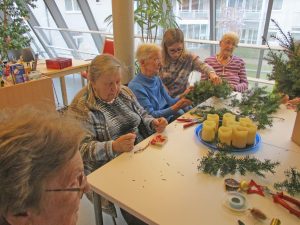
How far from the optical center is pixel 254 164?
1304 millimetres

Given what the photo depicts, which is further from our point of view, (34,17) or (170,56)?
(34,17)

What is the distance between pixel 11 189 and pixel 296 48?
1.47 m

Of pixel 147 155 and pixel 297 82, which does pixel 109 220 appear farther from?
pixel 297 82

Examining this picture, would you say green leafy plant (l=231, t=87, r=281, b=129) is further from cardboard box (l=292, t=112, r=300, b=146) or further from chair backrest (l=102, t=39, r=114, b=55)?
chair backrest (l=102, t=39, r=114, b=55)

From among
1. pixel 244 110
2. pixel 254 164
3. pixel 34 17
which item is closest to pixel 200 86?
pixel 244 110

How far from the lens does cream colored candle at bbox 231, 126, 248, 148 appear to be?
1.46m

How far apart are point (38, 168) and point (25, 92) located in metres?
2.62

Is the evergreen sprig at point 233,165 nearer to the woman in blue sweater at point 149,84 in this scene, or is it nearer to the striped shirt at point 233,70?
the woman in blue sweater at point 149,84

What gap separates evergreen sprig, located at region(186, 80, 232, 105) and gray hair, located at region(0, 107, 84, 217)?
1.61 metres

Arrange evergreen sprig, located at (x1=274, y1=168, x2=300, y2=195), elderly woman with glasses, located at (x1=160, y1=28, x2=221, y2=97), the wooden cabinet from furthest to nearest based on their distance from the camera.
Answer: the wooden cabinet, elderly woman with glasses, located at (x1=160, y1=28, x2=221, y2=97), evergreen sprig, located at (x1=274, y1=168, x2=300, y2=195)

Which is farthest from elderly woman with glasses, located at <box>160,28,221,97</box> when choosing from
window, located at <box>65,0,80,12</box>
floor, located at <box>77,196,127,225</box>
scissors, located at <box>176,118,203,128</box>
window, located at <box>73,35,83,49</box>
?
window, located at <box>73,35,83,49</box>

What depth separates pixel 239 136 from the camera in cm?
146

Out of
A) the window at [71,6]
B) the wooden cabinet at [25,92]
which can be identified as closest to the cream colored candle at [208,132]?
the wooden cabinet at [25,92]

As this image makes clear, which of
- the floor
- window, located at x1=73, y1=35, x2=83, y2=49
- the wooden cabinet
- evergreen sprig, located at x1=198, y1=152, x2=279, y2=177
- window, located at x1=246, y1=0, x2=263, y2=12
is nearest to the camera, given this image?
evergreen sprig, located at x1=198, y1=152, x2=279, y2=177
